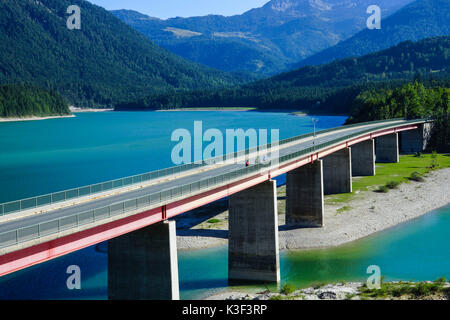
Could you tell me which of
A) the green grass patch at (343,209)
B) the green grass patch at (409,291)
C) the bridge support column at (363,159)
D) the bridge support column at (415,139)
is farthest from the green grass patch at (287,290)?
the bridge support column at (415,139)

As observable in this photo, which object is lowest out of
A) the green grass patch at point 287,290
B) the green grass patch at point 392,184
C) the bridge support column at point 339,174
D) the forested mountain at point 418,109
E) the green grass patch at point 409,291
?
Result: the green grass patch at point 287,290

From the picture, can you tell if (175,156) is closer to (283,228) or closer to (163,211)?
(283,228)

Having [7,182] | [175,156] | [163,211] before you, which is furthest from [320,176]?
[175,156]

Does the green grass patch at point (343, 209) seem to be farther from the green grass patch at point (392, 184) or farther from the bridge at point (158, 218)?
the green grass patch at point (392, 184)

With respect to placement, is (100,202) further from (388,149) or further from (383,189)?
(388,149)

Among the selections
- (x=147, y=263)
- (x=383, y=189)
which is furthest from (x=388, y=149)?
(x=147, y=263)

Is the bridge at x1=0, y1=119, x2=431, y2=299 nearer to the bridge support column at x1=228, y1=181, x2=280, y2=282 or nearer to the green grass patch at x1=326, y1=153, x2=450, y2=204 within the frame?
the bridge support column at x1=228, y1=181, x2=280, y2=282

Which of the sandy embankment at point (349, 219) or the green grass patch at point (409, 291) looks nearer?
the green grass patch at point (409, 291)
